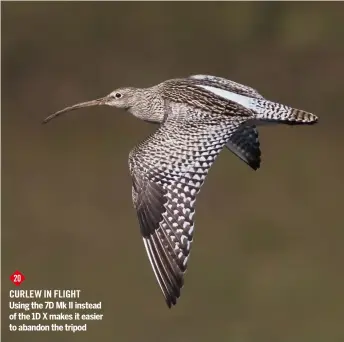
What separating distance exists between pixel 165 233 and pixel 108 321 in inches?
140

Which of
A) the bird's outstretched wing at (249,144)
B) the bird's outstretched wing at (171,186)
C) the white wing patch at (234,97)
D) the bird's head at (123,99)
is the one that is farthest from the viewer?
the bird's outstretched wing at (249,144)

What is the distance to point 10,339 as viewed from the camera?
11312 mm

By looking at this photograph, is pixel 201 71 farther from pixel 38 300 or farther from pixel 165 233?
pixel 165 233

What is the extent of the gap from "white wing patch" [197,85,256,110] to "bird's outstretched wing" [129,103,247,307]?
10.0 inches

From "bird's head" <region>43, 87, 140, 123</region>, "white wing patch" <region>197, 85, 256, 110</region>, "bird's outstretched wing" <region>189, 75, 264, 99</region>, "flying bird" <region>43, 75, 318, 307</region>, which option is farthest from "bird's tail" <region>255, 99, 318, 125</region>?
"bird's head" <region>43, 87, 140, 123</region>

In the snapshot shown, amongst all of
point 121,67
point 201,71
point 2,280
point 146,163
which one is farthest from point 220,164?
point 146,163

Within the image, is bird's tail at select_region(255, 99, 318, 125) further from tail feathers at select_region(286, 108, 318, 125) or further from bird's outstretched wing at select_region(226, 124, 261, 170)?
bird's outstretched wing at select_region(226, 124, 261, 170)

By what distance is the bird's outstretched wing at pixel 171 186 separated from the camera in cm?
818

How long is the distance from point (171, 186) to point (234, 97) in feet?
3.48

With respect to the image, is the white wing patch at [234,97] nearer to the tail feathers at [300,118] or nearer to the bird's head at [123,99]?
the tail feathers at [300,118]

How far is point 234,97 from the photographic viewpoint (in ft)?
30.0

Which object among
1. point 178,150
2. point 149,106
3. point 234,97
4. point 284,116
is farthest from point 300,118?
point 149,106

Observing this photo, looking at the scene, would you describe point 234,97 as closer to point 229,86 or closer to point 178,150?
point 229,86

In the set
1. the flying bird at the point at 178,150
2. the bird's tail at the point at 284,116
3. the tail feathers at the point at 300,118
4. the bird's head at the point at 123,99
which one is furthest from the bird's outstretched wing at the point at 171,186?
the bird's head at the point at 123,99
